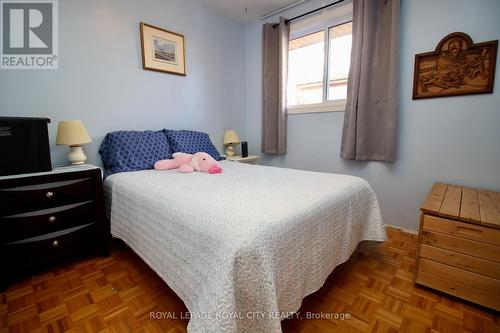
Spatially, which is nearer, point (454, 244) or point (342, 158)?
point (454, 244)

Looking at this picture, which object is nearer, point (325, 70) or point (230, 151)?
point (325, 70)

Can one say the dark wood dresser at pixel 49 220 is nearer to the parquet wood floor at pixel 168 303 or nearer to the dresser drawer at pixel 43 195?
the dresser drawer at pixel 43 195

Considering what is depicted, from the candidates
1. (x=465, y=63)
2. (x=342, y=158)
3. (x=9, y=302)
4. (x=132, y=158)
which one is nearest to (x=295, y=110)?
(x=342, y=158)

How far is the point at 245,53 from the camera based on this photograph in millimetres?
3371

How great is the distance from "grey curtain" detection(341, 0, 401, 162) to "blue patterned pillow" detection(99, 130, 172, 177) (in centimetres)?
198

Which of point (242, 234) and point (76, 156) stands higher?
point (76, 156)

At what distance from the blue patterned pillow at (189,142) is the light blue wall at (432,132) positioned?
1.41 m

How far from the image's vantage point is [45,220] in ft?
5.07

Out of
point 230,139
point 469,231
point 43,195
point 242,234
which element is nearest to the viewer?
point 242,234

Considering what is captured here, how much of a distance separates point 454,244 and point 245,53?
10.5 ft

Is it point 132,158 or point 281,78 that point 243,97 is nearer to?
point 281,78

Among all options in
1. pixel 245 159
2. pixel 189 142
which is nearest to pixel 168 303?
pixel 189 142

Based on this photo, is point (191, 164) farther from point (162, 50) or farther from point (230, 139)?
point (162, 50)

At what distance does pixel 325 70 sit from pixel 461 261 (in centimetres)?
219
